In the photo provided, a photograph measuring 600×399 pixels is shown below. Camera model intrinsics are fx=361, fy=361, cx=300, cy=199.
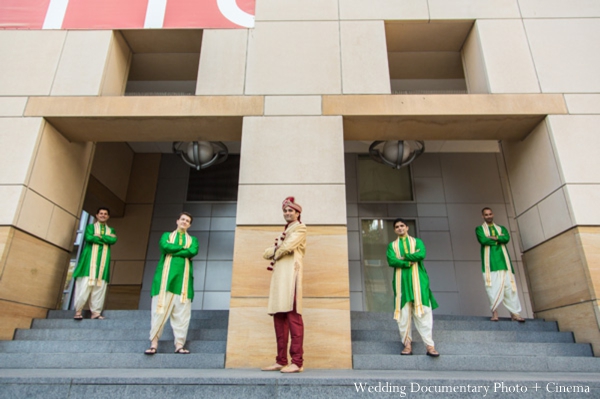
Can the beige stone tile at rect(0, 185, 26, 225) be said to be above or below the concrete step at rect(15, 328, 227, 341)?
above

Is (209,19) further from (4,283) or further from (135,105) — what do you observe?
(4,283)

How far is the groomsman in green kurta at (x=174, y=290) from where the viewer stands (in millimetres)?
4723

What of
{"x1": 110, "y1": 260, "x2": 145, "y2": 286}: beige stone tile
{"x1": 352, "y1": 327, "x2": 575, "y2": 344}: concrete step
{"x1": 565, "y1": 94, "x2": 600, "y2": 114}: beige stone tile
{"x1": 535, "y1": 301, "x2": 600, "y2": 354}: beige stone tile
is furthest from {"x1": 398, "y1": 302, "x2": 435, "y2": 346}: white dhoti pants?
{"x1": 110, "y1": 260, "x2": 145, "y2": 286}: beige stone tile

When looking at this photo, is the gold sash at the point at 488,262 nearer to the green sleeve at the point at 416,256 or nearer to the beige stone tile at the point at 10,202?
the green sleeve at the point at 416,256

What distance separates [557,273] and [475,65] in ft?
13.2

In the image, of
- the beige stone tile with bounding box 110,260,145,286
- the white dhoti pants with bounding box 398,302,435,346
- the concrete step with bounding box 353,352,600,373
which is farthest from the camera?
the beige stone tile with bounding box 110,260,145,286

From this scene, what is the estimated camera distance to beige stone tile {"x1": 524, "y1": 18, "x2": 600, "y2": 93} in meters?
6.35

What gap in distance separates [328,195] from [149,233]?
6410 mm

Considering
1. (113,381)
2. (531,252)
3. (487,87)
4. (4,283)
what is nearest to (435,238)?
(531,252)

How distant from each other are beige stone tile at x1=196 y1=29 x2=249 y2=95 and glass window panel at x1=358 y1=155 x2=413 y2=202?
4.86m

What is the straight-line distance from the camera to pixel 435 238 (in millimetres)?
9445

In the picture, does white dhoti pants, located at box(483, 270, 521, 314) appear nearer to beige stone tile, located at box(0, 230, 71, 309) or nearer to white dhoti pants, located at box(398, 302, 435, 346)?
white dhoti pants, located at box(398, 302, 435, 346)

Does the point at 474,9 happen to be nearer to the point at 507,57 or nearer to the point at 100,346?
the point at 507,57

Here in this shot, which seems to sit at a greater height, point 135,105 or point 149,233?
point 135,105
